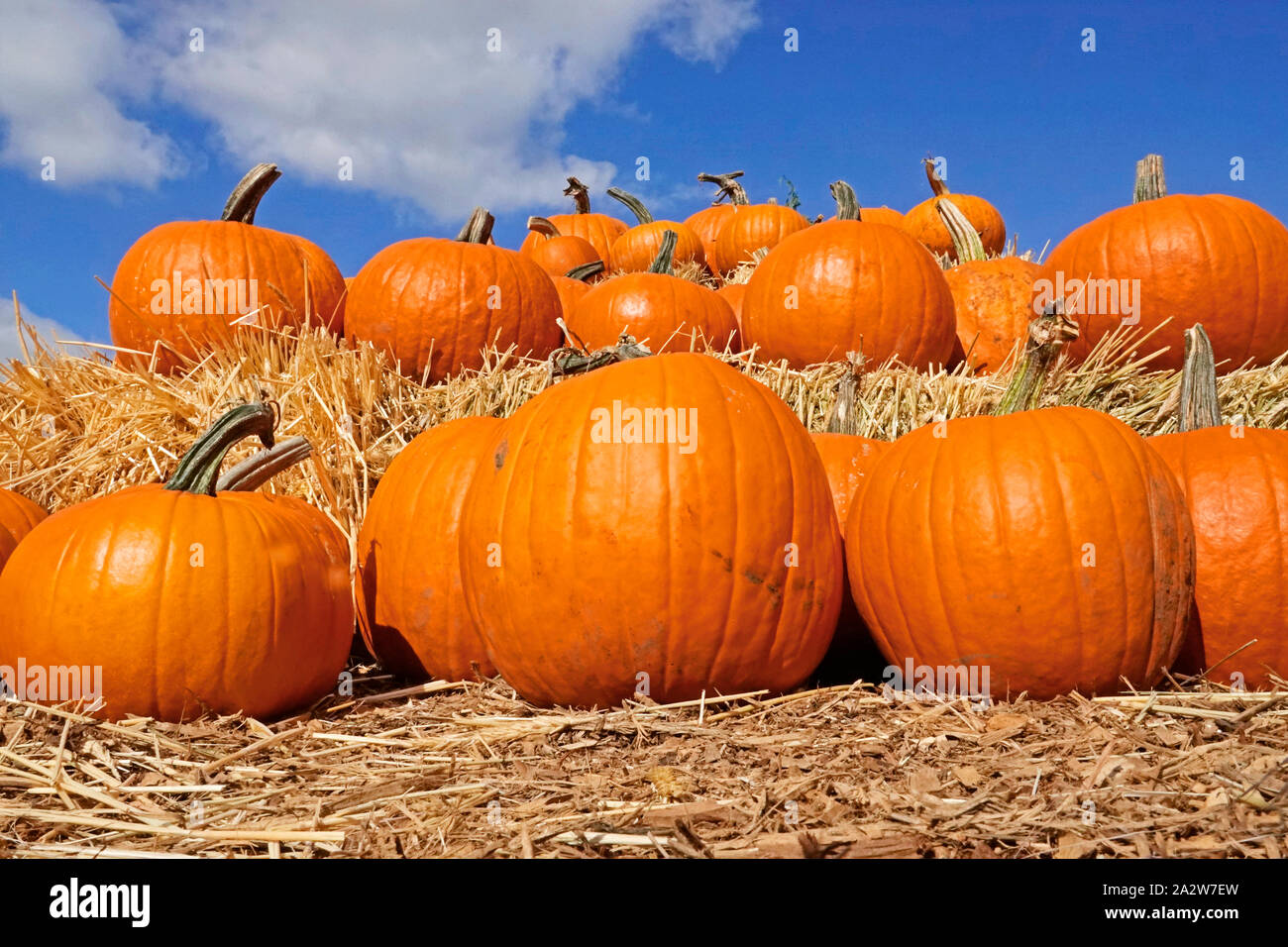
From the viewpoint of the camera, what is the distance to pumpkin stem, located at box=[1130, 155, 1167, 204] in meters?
4.93

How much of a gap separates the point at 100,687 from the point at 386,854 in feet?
4.46

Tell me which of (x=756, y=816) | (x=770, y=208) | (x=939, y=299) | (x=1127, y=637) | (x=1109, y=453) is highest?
(x=770, y=208)

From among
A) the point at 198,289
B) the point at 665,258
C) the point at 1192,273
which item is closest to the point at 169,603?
the point at 198,289

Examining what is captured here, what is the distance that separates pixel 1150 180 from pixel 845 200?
1.64 meters

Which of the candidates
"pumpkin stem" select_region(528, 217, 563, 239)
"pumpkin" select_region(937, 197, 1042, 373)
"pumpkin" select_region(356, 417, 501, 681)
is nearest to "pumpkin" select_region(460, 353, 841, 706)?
"pumpkin" select_region(356, 417, 501, 681)

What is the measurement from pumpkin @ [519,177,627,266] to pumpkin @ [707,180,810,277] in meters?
1.64

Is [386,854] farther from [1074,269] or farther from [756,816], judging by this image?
[1074,269]

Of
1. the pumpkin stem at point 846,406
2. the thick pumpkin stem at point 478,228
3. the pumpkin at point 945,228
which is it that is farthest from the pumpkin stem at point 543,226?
the pumpkin stem at point 846,406

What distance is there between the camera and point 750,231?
31.7ft

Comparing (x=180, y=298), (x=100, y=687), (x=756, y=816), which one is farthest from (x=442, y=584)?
(x=180, y=298)

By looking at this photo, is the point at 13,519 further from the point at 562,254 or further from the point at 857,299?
the point at 562,254

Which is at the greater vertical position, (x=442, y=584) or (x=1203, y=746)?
(x=442, y=584)

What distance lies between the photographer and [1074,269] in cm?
497
